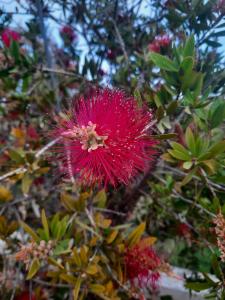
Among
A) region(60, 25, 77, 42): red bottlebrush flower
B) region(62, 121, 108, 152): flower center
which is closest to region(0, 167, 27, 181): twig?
region(62, 121, 108, 152): flower center

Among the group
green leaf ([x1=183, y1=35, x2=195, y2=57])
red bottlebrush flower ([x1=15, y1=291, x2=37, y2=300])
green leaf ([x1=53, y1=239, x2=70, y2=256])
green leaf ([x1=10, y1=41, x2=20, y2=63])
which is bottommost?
red bottlebrush flower ([x1=15, y1=291, x2=37, y2=300])

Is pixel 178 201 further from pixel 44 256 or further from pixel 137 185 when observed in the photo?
pixel 44 256

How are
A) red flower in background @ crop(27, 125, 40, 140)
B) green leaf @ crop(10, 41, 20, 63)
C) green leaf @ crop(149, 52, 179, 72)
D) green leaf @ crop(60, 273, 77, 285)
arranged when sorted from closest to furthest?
1. green leaf @ crop(149, 52, 179, 72)
2. green leaf @ crop(60, 273, 77, 285)
3. green leaf @ crop(10, 41, 20, 63)
4. red flower in background @ crop(27, 125, 40, 140)

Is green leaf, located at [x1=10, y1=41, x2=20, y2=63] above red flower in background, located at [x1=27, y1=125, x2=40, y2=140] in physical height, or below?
above

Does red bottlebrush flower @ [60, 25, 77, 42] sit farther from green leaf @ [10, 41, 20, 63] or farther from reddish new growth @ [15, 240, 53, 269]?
reddish new growth @ [15, 240, 53, 269]

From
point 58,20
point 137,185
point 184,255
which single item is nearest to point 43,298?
point 137,185

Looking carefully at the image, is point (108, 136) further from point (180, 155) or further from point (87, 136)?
point (180, 155)

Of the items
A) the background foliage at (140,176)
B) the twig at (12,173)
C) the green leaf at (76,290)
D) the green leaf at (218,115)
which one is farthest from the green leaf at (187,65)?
the green leaf at (76,290)

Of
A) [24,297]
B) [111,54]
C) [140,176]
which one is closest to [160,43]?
[111,54]

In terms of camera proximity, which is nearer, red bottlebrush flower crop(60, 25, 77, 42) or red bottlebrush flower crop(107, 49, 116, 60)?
red bottlebrush flower crop(107, 49, 116, 60)

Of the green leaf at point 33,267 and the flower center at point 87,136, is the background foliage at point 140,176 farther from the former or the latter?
the flower center at point 87,136
